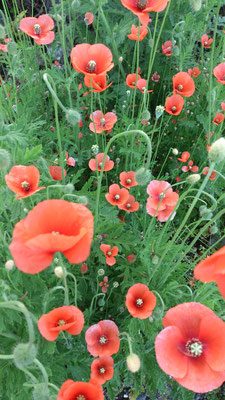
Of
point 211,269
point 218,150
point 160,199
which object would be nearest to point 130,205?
point 160,199

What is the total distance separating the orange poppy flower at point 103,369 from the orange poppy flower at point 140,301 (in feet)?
0.90

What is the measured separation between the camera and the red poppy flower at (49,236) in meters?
0.93

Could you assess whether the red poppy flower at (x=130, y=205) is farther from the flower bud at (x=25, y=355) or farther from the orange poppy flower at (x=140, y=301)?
the flower bud at (x=25, y=355)

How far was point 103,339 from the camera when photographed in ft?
5.50

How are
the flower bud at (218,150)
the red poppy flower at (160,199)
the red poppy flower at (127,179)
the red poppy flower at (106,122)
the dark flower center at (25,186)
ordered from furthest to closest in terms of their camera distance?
1. the red poppy flower at (106,122)
2. the red poppy flower at (127,179)
3. the red poppy flower at (160,199)
4. the dark flower center at (25,186)
5. the flower bud at (218,150)

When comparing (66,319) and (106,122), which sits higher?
(106,122)

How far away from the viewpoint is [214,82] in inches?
116

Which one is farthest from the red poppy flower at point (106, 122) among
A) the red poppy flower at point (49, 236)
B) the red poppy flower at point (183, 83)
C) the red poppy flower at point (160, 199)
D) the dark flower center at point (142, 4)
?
the red poppy flower at point (49, 236)

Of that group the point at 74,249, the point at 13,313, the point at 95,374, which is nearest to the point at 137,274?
the point at 95,374

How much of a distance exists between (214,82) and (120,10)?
112 centimetres

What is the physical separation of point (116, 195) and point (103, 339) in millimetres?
811

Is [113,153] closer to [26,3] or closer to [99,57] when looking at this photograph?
[99,57]

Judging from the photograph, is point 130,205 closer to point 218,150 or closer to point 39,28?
point 218,150

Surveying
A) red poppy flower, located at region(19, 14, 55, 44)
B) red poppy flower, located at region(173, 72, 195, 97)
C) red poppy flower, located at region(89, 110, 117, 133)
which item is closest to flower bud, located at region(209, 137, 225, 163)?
red poppy flower, located at region(89, 110, 117, 133)
